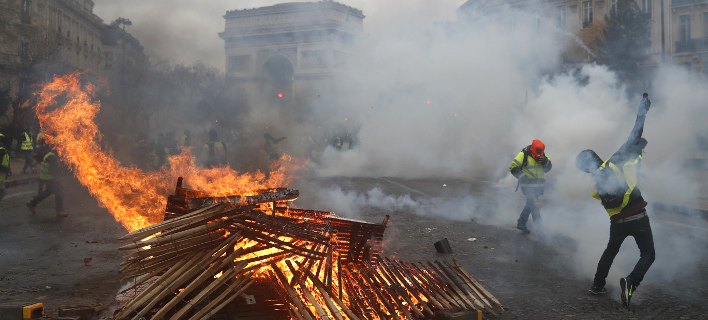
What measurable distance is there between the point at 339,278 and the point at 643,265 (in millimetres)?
2761

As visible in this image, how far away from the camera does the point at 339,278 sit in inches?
166

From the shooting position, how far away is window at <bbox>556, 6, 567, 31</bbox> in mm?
26266

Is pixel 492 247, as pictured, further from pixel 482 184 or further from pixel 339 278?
pixel 482 184

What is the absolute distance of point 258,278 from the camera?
13.3 ft

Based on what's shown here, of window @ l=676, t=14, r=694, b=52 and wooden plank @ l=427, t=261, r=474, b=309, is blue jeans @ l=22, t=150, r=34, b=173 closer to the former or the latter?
wooden plank @ l=427, t=261, r=474, b=309

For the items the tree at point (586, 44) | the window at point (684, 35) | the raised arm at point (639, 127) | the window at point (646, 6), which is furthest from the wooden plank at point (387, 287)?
the window at point (646, 6)

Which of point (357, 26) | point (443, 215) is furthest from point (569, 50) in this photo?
point (443, 215)

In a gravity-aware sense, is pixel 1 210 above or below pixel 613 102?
below

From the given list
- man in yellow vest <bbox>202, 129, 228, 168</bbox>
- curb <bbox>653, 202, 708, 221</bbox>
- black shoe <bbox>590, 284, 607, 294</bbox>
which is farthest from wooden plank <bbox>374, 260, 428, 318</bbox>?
man in yellow vest <bbox>202, 129, 228, 168</bbox>

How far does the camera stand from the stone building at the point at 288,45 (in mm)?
28938

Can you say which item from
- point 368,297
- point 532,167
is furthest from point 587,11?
point 368,297

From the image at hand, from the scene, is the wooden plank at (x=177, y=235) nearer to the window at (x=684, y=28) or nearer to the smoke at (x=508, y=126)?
the smoke at (x=508, y=126)

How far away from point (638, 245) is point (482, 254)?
7.25ft

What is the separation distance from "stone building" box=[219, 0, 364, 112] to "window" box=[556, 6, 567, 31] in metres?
10.6
